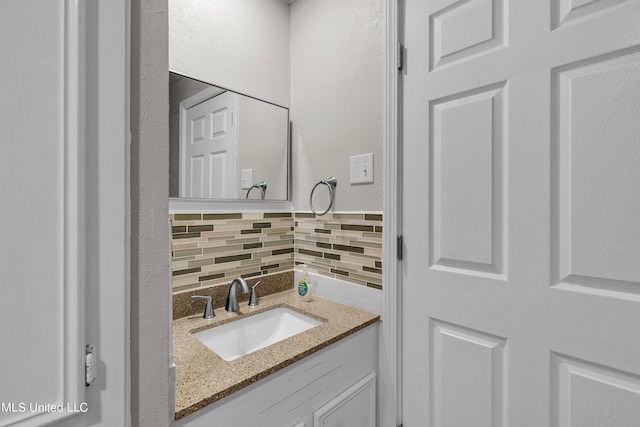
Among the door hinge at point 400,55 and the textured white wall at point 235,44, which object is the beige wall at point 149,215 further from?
the door hinge at point 400,55

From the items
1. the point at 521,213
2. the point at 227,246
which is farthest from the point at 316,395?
the point at 521,213

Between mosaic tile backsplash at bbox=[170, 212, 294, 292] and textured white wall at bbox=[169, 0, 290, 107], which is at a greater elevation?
textured white wall at bbox=[169, 0, 290, 107]

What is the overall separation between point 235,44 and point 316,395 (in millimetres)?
1472

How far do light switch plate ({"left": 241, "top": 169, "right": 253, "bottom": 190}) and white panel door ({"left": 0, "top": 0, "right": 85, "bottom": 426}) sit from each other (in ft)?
3.06

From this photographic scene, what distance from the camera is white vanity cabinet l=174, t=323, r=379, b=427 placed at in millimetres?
774

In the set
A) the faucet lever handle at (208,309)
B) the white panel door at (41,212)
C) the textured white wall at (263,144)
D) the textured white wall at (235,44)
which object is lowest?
the faucet lever handle at (208,309)

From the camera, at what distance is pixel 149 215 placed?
551 millimetres

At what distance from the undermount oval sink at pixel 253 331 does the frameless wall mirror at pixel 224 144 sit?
1.76 feet

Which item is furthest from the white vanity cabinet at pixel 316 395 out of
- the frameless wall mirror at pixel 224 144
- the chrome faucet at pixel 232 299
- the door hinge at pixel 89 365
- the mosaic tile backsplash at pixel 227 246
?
the frameless wall mirror at pixel 224 144

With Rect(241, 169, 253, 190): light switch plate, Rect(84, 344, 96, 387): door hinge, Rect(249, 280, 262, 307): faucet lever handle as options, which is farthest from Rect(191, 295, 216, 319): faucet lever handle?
Rect(84, 344, 96, 387): door hinge

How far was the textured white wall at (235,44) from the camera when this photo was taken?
1.22 meters

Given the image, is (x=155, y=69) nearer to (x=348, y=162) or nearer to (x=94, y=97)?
(x=94, y=97)

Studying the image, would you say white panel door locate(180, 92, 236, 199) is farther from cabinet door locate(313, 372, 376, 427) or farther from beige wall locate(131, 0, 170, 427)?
cabinet door locate(313, 372, 376, 427)

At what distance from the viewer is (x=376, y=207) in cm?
125
